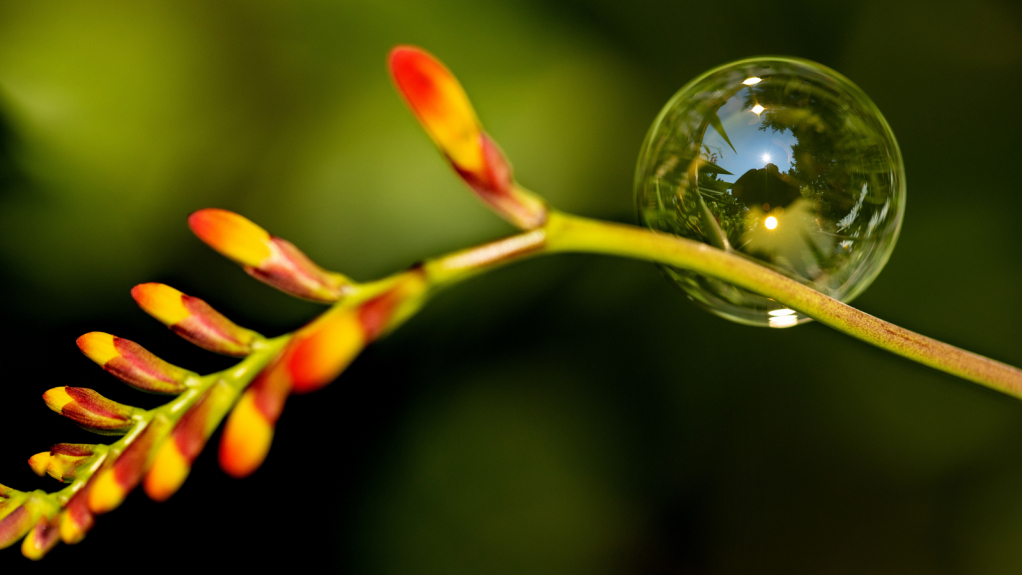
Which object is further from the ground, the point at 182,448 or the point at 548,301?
the point at 548,301

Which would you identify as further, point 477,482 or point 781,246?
point 477,482

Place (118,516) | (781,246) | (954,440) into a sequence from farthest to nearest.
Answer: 1. (954,440)
2. (118,516)
3. (781,246)

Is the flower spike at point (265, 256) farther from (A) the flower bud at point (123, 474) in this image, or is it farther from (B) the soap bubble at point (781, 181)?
(B) the soap bubble at point (781, 181)

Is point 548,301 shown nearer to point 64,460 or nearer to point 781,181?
point 781,181

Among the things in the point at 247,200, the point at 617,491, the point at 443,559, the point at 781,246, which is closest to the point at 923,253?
the point at 617,491

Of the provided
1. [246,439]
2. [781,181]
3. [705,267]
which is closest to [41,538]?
[246,439]

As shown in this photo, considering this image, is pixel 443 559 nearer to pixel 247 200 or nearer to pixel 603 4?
pixel 247 200

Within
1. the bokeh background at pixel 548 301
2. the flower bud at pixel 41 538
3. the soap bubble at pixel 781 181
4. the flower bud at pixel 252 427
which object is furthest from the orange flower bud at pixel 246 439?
the bokeh background at pixel 548 301
